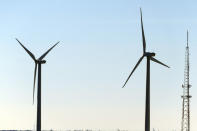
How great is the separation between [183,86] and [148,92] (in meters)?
84.8

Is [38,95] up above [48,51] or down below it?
below

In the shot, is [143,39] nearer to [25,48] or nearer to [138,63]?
[138,63]

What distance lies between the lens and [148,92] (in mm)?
103938

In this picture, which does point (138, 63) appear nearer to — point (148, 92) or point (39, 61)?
point (148, 92)

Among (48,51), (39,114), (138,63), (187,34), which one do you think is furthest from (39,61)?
(187,34)

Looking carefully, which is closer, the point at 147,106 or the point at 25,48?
the point at 147,106

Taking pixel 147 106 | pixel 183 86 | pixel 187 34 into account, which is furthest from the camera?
pixel 183 86

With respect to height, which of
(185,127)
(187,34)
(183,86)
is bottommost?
(185,127)

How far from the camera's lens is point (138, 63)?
111 meters

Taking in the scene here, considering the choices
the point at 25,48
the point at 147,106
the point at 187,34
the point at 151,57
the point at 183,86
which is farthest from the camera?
the point at 183,86

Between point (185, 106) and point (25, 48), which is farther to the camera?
point (185, 106)

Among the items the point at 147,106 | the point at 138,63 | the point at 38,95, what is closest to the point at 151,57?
the point at 138,63

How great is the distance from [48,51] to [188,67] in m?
67.8

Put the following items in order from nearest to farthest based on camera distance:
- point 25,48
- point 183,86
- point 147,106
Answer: point 147,106, point 25,48, point 183,86
